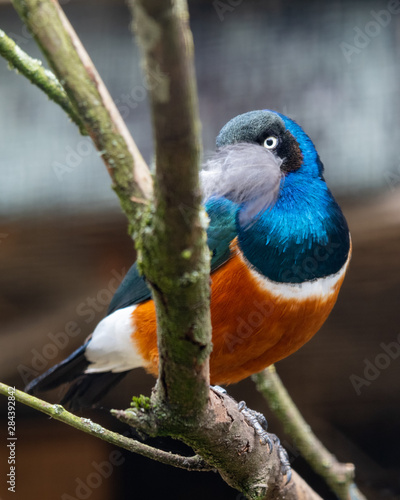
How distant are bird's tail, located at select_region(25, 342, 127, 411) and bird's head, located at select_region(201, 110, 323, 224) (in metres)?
1.02

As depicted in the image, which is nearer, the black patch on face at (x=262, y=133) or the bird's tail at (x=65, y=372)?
the black patch on face at (x=262, y=133)

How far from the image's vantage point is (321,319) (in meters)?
2.00

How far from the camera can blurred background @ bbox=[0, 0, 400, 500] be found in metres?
2.50

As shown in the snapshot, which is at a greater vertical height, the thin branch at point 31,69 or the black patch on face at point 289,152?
the thin branch at point 31,69

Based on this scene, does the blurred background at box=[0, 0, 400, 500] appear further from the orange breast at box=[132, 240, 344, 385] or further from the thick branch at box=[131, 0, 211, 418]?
the thick branch at box=[131, 0, 211, 418]

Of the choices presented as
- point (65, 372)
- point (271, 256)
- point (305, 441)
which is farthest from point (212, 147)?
point (305, 441)

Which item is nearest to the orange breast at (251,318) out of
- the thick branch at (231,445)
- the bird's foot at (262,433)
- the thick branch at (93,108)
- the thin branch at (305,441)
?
the bird's foot at (262,433)

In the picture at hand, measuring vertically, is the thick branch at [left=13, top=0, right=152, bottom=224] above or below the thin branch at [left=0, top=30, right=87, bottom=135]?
below

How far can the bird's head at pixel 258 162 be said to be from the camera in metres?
1.45

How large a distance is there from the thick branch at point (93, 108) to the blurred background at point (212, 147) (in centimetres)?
133

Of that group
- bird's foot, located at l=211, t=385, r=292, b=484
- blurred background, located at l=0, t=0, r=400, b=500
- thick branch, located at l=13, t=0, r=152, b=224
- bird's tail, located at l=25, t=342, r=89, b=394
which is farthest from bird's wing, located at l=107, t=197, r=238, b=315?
thick branch, located at l=13, t=0, r=152, b=224

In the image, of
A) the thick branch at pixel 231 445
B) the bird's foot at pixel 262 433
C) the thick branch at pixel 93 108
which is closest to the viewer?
the thick branch at pixel 93 108

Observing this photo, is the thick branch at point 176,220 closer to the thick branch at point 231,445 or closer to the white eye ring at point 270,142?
the thick branch at point 231,445

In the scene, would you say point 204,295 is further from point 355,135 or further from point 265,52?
point 265,52
